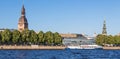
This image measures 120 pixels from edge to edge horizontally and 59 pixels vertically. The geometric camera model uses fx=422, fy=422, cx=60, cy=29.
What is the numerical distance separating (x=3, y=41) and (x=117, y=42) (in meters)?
63.1

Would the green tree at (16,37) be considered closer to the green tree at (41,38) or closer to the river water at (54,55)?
the green tree at (41,38)

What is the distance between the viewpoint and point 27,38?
142875mm

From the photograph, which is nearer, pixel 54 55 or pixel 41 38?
pixel 54 55

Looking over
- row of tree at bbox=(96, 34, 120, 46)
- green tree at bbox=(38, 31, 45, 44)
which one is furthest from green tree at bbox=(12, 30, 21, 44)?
row of tree at bbox=(96, 34, 120, 46)

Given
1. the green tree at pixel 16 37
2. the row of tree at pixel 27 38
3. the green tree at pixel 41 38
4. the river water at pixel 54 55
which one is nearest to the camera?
the river water at pixel 54 55

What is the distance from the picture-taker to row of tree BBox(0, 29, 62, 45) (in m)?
138

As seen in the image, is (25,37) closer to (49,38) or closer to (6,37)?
(6,37)

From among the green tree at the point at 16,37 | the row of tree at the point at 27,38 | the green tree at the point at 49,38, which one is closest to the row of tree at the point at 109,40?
the row of tree at the point at 27,38

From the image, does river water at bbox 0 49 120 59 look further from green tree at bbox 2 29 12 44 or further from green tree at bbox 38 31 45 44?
green tree at bbox 38 31 45 44

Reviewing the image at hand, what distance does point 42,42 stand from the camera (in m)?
150

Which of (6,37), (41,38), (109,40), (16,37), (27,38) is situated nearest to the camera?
(6,37)

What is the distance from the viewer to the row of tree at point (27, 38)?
137637 mm

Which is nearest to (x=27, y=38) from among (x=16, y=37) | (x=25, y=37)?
(x=25, y=37)

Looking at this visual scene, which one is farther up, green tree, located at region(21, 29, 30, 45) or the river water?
green tree, located at region(21, 29, 30, 45)
